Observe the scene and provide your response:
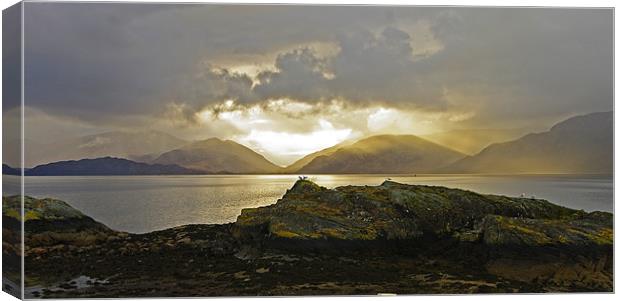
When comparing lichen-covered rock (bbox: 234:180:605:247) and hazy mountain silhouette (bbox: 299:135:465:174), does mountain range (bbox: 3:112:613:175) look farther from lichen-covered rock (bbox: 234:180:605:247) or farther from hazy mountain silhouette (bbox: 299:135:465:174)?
lichen-covered rock (bbox: 234:180:605:247)

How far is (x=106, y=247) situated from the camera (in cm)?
1289

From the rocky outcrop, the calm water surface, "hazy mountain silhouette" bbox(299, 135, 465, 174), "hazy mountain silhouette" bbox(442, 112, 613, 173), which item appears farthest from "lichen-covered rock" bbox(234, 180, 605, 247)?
"hazy mountain silhouette" bbox(442, 112, 613, 173)

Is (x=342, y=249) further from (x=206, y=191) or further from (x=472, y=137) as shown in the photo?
(x=472, y=137)

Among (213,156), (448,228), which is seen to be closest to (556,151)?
(448,228)

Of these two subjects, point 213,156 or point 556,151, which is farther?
point 556,151

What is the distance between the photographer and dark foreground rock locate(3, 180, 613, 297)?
12.8 m

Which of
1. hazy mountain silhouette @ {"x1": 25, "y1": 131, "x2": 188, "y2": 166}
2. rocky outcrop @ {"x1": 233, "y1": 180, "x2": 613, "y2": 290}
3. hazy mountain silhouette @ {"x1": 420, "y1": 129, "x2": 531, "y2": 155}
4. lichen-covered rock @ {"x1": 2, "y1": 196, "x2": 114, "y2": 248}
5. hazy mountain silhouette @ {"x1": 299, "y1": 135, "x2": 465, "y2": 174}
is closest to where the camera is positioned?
lichen-covered rock @ {"x1": 2, "y1": 196, "x2": 114, "y2": 248}

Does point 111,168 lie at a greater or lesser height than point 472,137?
lesser

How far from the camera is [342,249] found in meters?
13.2

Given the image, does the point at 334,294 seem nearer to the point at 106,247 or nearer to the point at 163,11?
the point at 106,247

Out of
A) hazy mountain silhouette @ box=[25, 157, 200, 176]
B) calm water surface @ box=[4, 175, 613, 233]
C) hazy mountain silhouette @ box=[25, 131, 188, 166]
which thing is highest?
hazy mountain silhouette @ box=[25, 131, 188, 166]

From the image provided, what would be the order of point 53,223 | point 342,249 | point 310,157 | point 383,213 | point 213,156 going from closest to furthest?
1. point 53,223
2. point 342,249
3. point 213,156
4. point 383,213
5. point 310,157

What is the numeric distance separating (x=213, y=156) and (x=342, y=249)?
84.8 inches

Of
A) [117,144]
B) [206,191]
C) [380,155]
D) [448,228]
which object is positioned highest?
[117,144]
